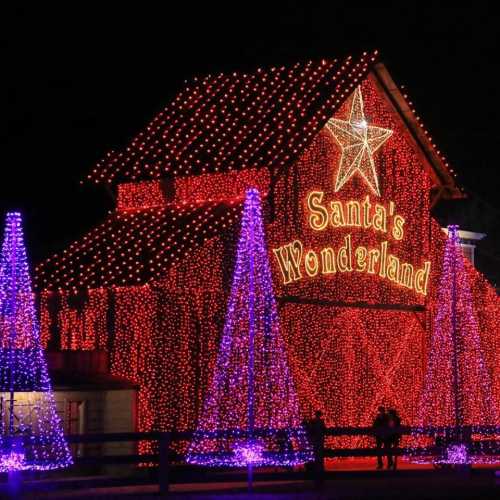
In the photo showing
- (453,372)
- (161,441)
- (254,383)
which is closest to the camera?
(161,441)

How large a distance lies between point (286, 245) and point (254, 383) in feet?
18.9

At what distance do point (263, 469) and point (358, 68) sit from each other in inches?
428

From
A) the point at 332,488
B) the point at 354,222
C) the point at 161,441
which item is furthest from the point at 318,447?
the point at 354,222

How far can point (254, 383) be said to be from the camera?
3112cm

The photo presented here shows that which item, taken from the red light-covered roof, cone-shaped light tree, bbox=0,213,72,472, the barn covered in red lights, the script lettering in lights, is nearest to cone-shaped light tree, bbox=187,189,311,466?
the barn covered in red lights

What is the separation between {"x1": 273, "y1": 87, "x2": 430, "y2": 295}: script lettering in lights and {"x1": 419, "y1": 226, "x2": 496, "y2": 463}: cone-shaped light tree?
3.52 m

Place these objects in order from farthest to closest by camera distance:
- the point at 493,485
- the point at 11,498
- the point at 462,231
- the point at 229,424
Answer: the point at 462,231 < the point at 229,424 < the point at 493,485 < the point at 11,498

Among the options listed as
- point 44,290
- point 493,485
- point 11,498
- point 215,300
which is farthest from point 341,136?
point 11,498

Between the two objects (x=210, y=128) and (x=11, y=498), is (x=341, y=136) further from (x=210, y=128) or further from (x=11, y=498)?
(x=11, y=498)

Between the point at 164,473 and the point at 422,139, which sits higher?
the point at 422,139

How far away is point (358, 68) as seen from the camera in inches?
1502

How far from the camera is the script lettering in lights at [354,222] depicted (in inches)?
1446

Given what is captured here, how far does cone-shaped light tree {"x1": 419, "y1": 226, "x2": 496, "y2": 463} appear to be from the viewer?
31.7m

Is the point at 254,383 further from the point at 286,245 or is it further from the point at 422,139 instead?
the point at 422,139
